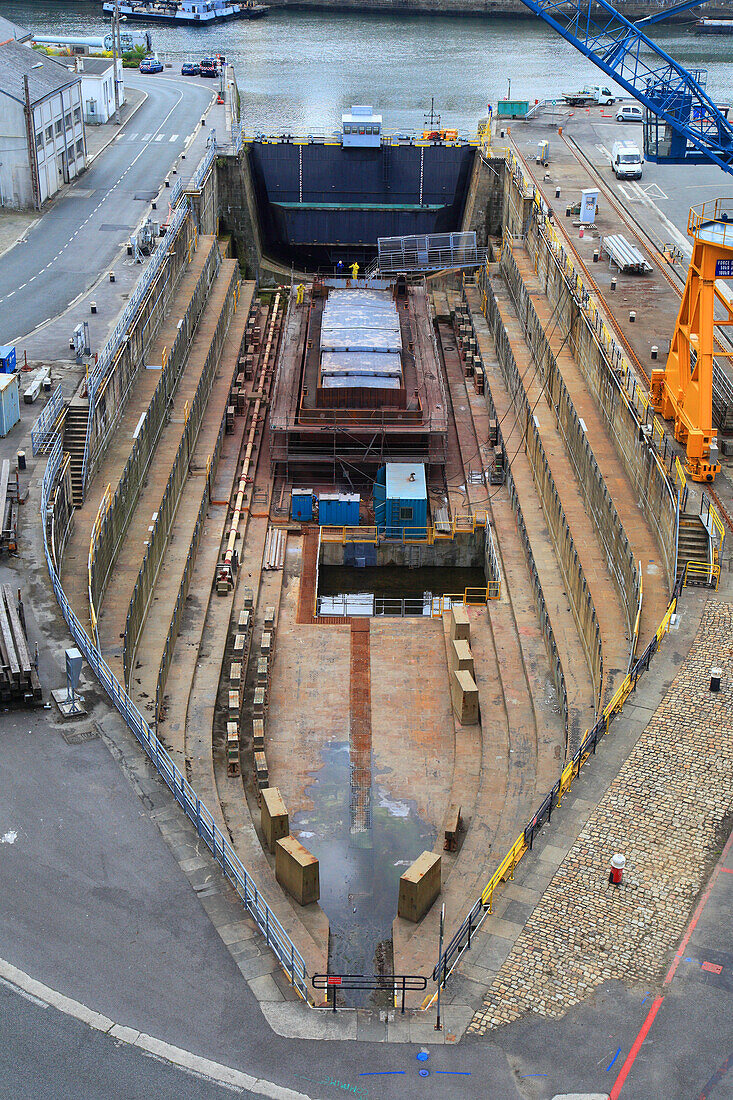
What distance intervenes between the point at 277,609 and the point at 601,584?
41.1 feet

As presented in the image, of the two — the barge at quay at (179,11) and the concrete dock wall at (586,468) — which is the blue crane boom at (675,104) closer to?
the concrete dock wall at (586,468)

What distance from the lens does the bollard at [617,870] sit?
87.4 ft

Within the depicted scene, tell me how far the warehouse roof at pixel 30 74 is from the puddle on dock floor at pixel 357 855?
50467mm

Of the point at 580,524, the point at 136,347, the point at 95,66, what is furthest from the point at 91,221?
the point at 580,524

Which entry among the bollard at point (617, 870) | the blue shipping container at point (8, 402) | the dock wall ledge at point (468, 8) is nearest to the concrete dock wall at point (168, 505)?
the blue shipping container at point (8, 402)

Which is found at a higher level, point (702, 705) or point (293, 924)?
point (702, 705)

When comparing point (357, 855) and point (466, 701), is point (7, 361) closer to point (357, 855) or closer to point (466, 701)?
point (466, 701)

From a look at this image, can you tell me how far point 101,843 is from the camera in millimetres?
26922

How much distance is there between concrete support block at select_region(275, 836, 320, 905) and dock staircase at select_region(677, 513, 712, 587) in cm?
1660

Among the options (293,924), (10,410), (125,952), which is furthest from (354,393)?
(125,952)

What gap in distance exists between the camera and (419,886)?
2927 centimetres

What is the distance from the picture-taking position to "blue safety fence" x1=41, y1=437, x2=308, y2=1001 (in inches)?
947

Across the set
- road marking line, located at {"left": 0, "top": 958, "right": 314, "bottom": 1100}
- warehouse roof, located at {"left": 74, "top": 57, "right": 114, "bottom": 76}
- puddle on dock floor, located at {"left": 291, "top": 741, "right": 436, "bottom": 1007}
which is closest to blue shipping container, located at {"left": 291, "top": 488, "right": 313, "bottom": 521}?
puddle on dock floor, located at {"left": 291, "top": 741, "right": 436, "bottom": 1007}

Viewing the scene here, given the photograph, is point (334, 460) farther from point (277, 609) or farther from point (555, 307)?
point (555, 307)
